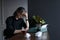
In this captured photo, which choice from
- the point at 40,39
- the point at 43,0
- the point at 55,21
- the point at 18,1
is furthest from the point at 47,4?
the point at 40,39

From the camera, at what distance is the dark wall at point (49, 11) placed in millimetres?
3061

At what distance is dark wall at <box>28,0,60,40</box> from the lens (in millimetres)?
3061

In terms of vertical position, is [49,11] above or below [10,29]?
above

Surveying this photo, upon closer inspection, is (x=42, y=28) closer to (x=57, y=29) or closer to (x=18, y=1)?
(x=57, y=29)

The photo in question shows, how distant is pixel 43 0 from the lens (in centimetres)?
309

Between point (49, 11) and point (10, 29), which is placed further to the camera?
point (49, 11)

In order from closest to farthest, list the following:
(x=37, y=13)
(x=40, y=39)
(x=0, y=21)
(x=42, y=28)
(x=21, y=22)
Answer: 1. (x=40, y=39)
2. (x=42, y=28)
3. (x=21, y=22)
4. (x=37, y=13)
5. (x=0, y=21)

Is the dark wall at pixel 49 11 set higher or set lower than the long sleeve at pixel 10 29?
higher

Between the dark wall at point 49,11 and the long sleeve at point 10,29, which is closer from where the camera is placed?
the long sleeve at point 10,29

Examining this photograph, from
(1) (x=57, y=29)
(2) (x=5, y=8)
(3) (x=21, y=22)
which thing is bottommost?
(1) (x=57, y=29)

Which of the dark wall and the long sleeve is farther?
the dark wall

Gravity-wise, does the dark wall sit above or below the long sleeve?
above

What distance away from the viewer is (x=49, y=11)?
3115 millimetres

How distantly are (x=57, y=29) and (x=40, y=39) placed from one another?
1.44 metres
